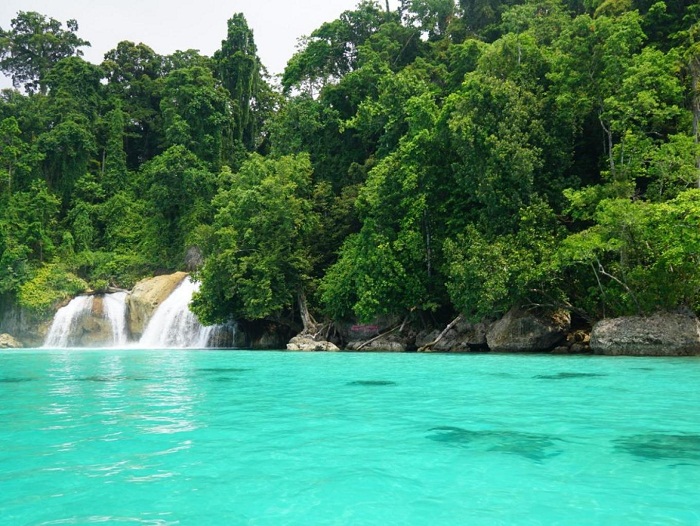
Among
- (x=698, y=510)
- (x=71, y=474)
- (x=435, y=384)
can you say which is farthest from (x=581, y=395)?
(x=71, y=474)

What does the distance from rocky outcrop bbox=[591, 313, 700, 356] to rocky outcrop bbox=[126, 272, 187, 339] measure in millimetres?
20965

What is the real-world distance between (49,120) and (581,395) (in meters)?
41.7

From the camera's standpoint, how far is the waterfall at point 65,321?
30672 millimetres

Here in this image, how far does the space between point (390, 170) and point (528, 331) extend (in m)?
8.73

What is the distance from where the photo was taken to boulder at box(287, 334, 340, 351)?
24.1 metres

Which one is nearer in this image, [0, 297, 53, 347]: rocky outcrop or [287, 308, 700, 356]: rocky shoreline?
[287, 308, 700, 356]: rocky shoreline

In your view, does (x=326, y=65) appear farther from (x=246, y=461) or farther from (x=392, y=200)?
(x=246, y=461)

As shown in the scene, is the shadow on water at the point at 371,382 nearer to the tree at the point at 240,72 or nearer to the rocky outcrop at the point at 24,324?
the rocky outcrop at the point at 24,324

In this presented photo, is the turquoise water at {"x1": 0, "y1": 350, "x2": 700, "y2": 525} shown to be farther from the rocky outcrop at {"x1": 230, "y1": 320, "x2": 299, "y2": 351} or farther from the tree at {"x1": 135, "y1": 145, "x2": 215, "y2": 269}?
the tree at {"x1": 135, "y1": 145, "x2": 215, "y2": 269}

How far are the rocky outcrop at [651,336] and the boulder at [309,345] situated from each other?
10534 millimetres

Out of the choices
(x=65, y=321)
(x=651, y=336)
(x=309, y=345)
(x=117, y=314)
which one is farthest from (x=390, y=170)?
(x=65, y=321)

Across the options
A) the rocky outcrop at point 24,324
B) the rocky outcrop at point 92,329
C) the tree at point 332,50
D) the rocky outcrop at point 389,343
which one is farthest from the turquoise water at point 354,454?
the tree at point 332,50

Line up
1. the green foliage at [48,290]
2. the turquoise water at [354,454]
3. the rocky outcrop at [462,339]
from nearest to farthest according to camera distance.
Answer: the turquoise water at [354,454]
the rocky outcrop at [462,339]
the green foliage at [48,290]

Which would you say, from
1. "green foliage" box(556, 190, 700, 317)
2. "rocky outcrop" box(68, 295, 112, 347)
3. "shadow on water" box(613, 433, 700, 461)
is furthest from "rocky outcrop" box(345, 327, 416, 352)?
"shadow on water" box(613, 433, 700, 461)
